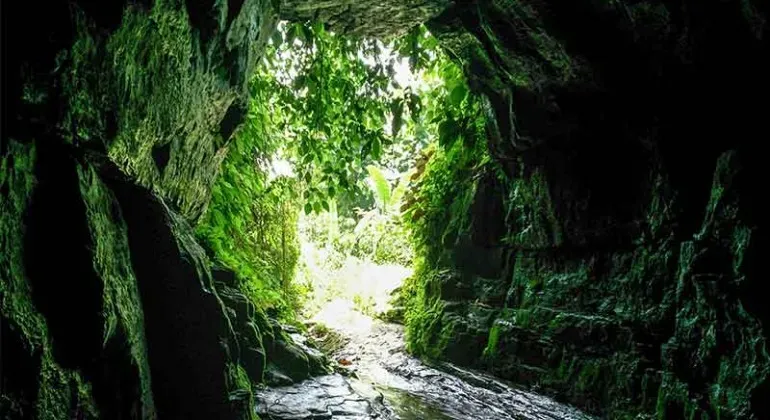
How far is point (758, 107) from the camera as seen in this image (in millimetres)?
4410

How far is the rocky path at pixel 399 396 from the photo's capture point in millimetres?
4961

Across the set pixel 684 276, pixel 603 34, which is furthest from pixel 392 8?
pixel 684 276

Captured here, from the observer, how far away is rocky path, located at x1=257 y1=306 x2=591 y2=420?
4961 millimetres

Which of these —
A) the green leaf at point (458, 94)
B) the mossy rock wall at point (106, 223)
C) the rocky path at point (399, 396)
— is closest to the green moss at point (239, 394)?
the mossy rock wall at point (106, 223)

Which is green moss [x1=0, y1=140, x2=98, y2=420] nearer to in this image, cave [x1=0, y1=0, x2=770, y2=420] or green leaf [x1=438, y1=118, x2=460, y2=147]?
cave [x1=0, y1=0, x2=770, y2=420]

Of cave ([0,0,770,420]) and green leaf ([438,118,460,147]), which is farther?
green leaf ([438,118,460,147])

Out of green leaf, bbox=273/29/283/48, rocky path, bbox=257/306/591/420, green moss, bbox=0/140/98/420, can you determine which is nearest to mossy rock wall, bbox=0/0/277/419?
green moss, bbox=0/140/98/420

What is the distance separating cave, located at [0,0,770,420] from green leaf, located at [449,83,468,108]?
0.03m

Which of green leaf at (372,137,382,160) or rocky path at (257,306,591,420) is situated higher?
green leaf at (372,137,382,160)

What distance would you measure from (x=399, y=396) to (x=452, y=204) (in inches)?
182

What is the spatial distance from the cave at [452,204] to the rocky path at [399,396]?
2.7 inches

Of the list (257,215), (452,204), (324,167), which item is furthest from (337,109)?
(452,204)

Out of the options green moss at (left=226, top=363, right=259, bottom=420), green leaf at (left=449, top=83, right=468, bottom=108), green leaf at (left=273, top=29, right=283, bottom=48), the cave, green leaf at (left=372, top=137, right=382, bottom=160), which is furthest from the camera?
green leaf at (left=449, top=83, right=468, bottom=108)

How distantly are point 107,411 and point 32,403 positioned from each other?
63cm
